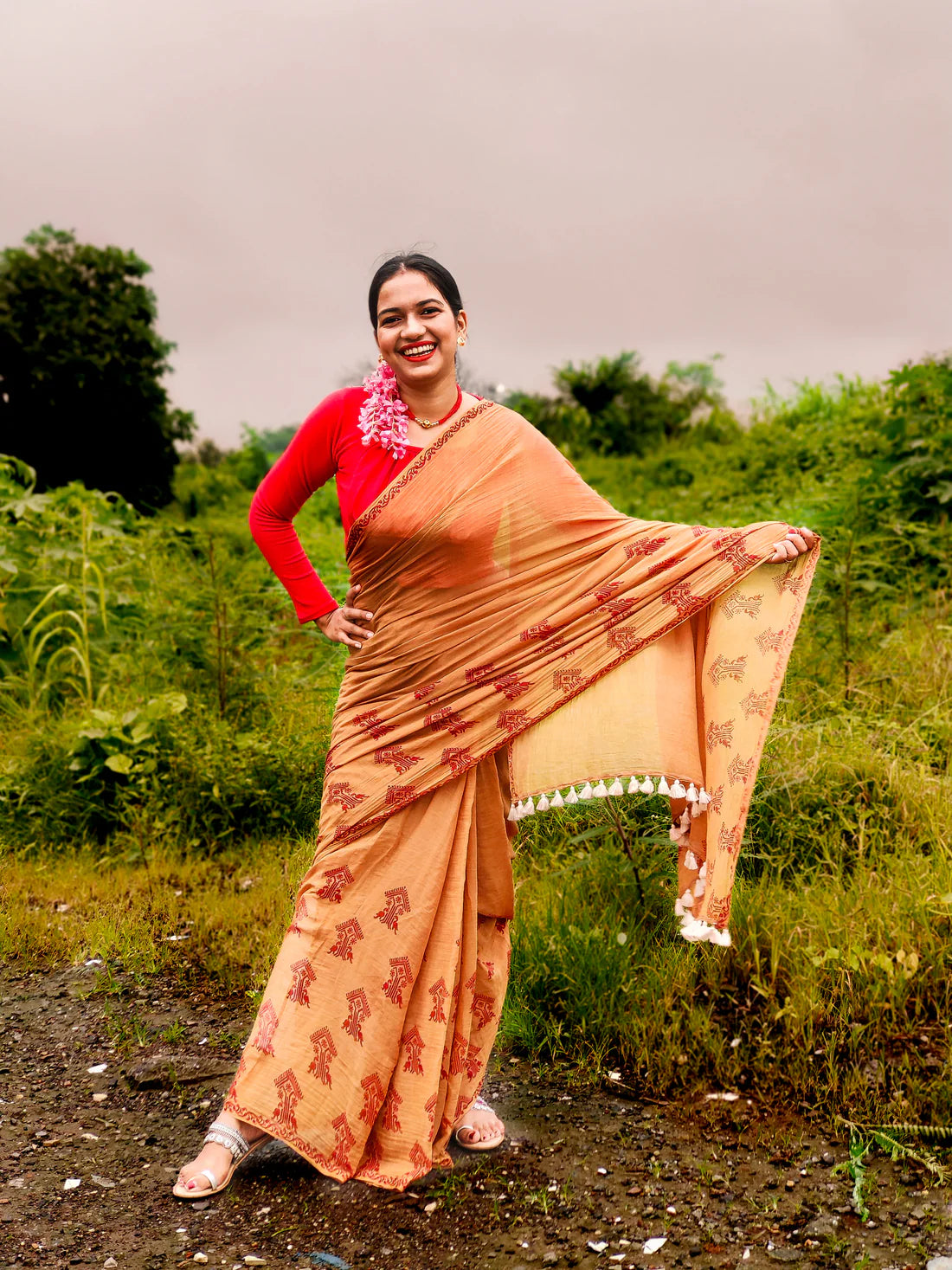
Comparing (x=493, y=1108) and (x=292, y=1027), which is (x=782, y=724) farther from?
(x=292, y=1027)

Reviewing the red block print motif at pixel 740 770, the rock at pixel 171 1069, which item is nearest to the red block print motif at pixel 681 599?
the red block print motif at pixel 740 770

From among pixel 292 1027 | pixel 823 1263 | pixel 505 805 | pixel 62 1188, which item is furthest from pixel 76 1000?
pixel 823 1263

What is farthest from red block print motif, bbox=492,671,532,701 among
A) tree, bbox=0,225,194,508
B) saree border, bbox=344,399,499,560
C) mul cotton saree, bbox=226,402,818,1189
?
tree, bbox=0,225,194,508

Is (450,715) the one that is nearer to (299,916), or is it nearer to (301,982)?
(299,916)

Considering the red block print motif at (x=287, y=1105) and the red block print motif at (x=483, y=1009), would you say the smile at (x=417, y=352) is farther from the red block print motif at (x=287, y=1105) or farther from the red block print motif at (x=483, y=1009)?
the red block print motif at (x=287, y=1105)

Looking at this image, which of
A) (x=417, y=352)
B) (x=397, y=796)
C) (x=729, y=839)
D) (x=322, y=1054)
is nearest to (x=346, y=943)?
(x=322, y=1054)

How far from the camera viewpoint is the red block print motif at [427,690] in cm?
278

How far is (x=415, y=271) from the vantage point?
2.86m

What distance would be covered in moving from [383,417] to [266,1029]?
4.91ft

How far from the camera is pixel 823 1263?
2.55 m

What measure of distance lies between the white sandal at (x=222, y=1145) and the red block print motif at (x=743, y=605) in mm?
1722

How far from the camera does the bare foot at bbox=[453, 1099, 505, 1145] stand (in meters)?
2.96

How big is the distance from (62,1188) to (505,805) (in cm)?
145

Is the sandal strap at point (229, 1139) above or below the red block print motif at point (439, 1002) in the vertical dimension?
below
